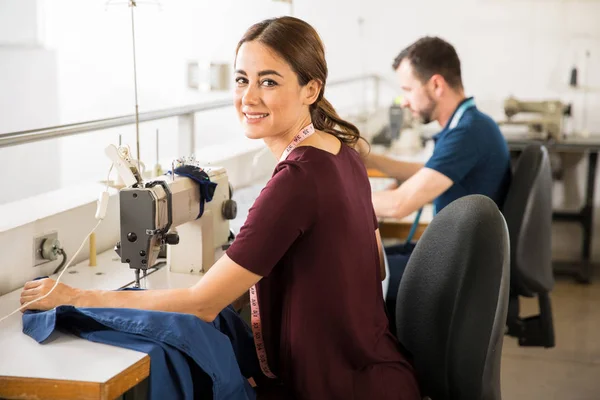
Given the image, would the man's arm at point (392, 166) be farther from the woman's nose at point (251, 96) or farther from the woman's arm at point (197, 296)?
the woman's arm at point (197, 296)

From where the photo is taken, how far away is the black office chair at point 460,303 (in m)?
1.62

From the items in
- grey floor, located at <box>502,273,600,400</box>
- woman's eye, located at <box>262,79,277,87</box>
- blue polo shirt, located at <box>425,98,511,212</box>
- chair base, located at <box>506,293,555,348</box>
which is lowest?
grey floor, located at <box>502,273,600,400</box>

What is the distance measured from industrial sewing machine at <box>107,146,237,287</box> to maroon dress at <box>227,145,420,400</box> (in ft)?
0.88

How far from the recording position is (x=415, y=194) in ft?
9.25

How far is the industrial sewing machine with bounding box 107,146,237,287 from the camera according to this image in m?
1.72

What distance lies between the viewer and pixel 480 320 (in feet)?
5.31

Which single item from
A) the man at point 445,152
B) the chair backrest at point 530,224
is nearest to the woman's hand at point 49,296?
the man at point 445,152

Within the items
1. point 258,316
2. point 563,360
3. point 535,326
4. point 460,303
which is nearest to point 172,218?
point 258,316

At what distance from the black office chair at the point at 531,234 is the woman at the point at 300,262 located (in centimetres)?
110

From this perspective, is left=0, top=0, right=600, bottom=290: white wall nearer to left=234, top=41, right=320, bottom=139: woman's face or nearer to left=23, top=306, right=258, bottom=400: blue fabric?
left=234, top=41, right=320, bottom=139: woman's face

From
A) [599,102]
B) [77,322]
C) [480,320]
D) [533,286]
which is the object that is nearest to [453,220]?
[480,320]

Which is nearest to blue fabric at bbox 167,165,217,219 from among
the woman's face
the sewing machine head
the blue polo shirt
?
the sewing machine head

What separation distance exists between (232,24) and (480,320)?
424 cm

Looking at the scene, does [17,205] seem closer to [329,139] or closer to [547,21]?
[329,139]
